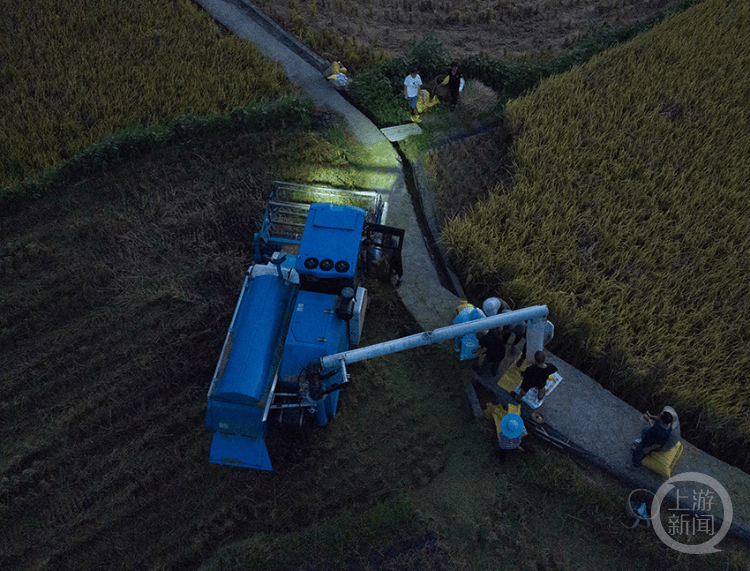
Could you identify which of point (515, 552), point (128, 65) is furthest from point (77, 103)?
point (515, 552)

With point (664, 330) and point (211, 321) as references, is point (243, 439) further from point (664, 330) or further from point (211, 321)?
point (664, 330)

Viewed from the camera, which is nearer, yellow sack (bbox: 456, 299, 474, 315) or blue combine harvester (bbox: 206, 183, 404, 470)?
blue combine harvester (bbox: 206, 183, 404, 470)

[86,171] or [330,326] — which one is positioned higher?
[330,326]

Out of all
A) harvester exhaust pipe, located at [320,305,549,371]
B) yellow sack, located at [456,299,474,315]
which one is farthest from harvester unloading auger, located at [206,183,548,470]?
yellow sack, located at [456,299,474,315]

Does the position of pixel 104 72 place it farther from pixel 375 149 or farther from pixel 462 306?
pixel 462 306

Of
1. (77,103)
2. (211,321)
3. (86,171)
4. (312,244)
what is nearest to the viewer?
(312,244)

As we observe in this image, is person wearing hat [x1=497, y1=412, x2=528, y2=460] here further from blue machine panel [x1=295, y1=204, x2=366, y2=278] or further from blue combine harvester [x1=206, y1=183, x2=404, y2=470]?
blue machine panel [x1=295, y1=204, x2=366, y2=278]

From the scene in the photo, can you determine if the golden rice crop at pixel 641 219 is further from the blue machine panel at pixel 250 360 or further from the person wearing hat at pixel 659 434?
the blue machine panel at pixel 250 360

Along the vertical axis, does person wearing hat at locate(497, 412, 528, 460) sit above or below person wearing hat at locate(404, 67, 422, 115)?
below
